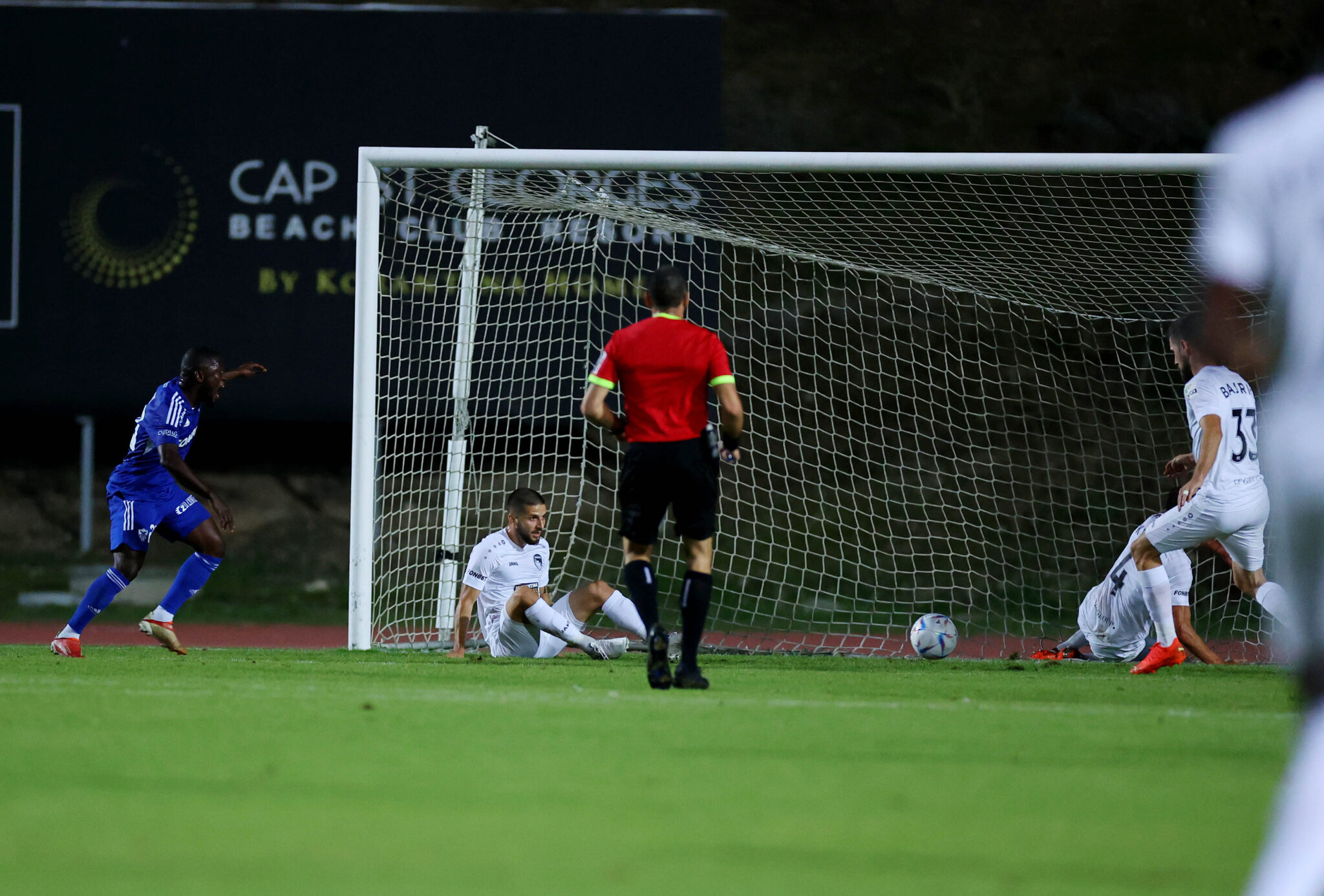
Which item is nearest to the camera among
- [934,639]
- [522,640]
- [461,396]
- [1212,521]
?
[1212,521]

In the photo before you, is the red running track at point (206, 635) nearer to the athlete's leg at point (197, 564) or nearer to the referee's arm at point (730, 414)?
the athlete's leg at point (197, 564)

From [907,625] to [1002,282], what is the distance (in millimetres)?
2489

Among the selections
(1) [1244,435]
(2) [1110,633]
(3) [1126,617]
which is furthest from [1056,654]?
(1) [1244,435]

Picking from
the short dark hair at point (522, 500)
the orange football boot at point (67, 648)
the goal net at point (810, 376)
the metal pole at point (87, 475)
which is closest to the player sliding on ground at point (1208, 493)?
the goal net at point (810, 376)

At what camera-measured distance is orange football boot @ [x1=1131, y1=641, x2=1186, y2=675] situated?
6445 millimetres

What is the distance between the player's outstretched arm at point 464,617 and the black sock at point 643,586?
172cm

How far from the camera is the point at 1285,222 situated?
5.88 ft

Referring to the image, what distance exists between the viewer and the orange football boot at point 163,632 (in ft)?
22.7

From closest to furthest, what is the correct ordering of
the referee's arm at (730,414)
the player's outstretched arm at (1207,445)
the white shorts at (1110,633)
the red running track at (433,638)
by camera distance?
the referee's arm at (730,414)
the player's outstretched arm at (1207,445)
the white shorts at (1110,633)
the red running track at (433,638)

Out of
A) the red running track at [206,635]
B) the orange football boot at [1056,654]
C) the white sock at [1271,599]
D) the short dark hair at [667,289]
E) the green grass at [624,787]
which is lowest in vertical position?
the red running track at [206,635]

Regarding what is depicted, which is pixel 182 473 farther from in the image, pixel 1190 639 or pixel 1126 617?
pixel 1190 639

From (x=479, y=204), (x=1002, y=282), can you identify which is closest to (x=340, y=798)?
(x=479, y=204)

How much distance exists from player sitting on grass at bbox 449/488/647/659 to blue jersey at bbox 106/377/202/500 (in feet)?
5.18

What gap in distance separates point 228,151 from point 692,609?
7.01 metres
